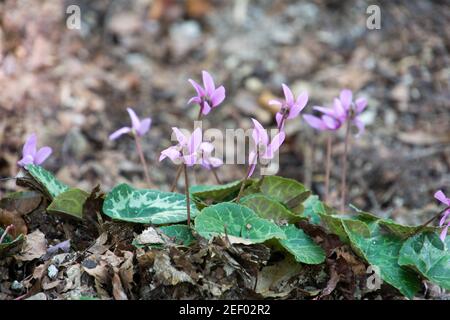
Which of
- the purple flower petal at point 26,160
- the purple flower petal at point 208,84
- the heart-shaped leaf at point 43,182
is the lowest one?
the heart-shaped leaf at point 43,182

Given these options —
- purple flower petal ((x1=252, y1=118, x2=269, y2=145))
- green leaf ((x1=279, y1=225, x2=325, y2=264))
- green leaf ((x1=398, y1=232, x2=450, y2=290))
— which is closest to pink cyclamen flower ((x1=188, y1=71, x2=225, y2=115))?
purple flower petal ((x1=252, y1=118, x2=269, y2=145))

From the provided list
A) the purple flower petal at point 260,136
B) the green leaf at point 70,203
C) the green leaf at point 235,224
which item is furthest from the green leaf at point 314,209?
the green leaf at point 70,203

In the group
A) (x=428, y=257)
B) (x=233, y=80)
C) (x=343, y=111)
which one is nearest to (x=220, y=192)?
(x=343, y=111)

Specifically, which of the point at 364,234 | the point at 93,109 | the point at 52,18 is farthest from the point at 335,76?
the point at 364,234

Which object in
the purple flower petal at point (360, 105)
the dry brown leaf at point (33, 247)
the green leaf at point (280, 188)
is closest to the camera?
the dry brown leaf at point (33, 247)

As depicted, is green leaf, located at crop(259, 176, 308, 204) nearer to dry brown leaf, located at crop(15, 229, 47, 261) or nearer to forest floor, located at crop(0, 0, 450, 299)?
dry brown leaf, located at crop(15, 229, 47, 261)

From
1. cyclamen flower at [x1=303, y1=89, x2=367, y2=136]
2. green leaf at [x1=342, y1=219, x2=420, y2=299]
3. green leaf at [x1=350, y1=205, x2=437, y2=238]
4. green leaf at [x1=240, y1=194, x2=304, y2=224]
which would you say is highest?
cyclamen flower at [x1=303, y1=89, x2=367, y2=136]

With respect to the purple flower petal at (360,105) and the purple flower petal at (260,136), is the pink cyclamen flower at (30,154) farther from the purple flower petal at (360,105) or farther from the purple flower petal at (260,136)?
the purple flower petal at (360,105)
